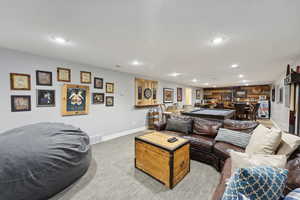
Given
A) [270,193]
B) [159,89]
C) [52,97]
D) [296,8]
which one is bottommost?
[270,193]

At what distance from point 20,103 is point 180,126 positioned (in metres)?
3.64

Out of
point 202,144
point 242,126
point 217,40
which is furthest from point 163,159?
point 217,40

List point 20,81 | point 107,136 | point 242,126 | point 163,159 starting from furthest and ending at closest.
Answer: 1. point 107,136
2. point 20,81
3. point 242,126
4. point 163,159

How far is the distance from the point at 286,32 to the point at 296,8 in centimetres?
66

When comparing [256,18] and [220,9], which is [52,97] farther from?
[256,18]

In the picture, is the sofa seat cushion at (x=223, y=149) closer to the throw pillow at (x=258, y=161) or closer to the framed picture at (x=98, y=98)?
the throw pillow at (x=258, y=161)

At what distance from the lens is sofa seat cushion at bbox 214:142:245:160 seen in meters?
1.96

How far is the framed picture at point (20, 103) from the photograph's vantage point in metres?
2.54

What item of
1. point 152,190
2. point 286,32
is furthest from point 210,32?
point 152,190

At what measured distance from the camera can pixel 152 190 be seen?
68.7 inches

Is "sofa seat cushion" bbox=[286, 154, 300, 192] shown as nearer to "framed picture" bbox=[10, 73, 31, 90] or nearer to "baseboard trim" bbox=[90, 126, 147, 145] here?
"baseboard trim" bbox=[90, 126, 147, 145]

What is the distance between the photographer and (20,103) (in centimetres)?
262

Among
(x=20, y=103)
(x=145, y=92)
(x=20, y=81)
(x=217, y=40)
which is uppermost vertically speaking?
(x=217, y=40)

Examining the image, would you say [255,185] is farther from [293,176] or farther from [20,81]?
[20,81]
